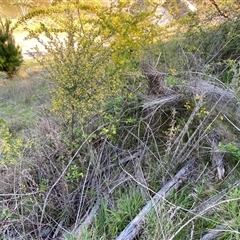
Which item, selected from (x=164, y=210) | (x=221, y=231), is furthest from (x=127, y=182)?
(x=221, y=231)

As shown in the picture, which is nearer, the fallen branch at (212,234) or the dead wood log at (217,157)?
the fallen branch at (212,234)

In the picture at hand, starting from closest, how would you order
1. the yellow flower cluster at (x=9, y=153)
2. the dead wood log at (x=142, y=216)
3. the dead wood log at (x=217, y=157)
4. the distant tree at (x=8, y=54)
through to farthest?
the dead wood log at (x=142, y=216) < the dead wood log at (x=217, y=157) < the yellow flower cluster at (x=9, y=153) < the distant tree at (x=8, y=54)

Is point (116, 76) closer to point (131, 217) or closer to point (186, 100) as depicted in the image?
point (186, 100)

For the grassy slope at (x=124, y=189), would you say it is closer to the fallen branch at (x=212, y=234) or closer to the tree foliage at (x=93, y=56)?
the fallen branch at (x=212, y=234)

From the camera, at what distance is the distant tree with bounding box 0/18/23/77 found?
20.4 feet

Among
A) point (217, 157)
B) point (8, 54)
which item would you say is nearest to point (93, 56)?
point (217, 157)

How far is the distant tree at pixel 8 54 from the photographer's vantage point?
6.20 metres

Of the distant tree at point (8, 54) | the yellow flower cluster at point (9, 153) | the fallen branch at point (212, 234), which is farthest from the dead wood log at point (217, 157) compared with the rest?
the distant tree at point (8, 54)

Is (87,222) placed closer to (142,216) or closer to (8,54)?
(142,216)

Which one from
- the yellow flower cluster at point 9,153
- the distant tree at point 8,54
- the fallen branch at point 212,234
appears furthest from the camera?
the distant tree at point 8,54

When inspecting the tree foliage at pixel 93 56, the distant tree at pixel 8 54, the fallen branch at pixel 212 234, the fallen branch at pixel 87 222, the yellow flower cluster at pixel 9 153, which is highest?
the distant tree at pixel 8 54

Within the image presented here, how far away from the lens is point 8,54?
626 cm

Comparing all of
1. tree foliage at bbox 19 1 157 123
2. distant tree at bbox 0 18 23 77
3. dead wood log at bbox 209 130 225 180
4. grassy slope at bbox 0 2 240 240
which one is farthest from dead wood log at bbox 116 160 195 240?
distant tree at bbox 0 18 23 77

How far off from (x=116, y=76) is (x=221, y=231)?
1485 millimetres
